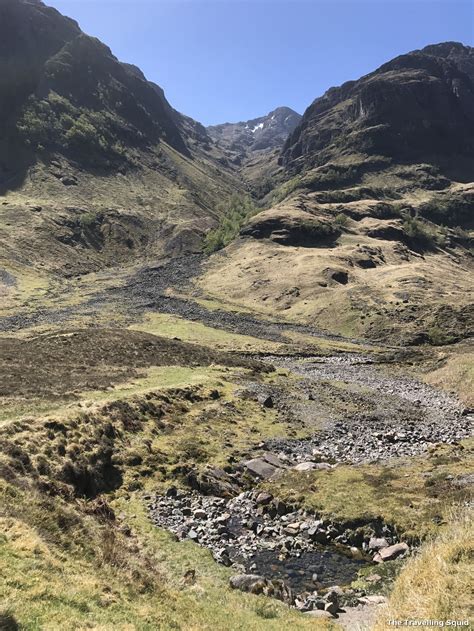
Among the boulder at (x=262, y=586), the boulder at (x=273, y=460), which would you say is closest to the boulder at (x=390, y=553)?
the boulder at (x=262, y=586)

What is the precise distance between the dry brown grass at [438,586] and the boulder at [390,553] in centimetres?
737

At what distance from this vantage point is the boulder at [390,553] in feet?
71.6

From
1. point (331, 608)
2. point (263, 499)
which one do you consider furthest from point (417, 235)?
point (331, 608)

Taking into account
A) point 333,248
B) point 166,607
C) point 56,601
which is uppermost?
point 333,248

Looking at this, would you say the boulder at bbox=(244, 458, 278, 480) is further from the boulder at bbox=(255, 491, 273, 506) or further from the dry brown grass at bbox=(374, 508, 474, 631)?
the dry brown grass at bbox=(374, 508, 474, 631)

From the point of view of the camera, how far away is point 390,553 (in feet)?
72.0

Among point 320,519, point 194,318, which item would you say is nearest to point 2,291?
point 194,318

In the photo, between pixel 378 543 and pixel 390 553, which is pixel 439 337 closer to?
pixel 378 543

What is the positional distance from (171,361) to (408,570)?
51.4 m

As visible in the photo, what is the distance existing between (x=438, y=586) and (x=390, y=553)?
9.71 meters

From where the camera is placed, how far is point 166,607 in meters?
15.4

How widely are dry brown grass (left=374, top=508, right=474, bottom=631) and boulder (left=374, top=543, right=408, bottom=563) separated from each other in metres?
7.37

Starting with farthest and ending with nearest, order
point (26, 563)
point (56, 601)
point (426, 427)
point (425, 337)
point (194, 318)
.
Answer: point (194, 318)
point (425, 337)
point (426, 427)
point (26, 563)
point (56, 601)

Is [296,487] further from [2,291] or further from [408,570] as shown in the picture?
[2,291]
